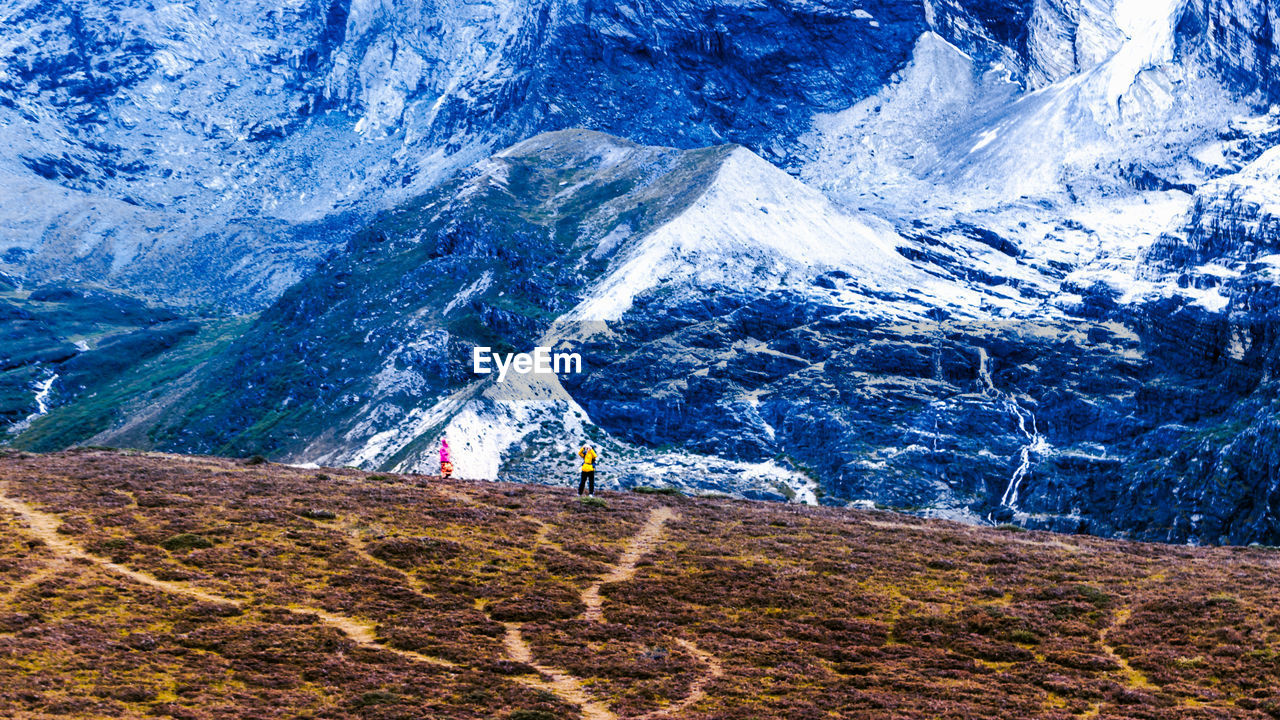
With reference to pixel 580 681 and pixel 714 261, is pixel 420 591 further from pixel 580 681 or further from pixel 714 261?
pixel 714 261

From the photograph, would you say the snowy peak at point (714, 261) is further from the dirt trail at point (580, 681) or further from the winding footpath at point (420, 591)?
the dirt trail at point (580, 681)

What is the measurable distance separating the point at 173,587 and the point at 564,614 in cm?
1529

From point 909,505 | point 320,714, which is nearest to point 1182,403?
point 909,505

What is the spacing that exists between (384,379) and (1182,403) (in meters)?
118

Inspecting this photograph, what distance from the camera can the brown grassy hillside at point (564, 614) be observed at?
119ft

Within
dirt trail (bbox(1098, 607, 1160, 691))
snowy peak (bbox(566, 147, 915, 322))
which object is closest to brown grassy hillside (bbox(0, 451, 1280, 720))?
dirt trail (bbox(1098, 607, 1160, 691))

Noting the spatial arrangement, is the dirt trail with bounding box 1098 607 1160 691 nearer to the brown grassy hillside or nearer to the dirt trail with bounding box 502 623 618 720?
the brown grassy hillside

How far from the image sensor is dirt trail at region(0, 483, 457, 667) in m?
40.4

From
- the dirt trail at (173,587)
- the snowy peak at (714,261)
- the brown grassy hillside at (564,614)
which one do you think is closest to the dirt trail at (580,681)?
the brown grassy hillside at (564,614)

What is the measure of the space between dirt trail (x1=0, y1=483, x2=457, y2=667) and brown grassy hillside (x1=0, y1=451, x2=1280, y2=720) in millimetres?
177

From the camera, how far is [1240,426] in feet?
485

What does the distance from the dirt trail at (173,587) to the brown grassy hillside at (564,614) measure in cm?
18

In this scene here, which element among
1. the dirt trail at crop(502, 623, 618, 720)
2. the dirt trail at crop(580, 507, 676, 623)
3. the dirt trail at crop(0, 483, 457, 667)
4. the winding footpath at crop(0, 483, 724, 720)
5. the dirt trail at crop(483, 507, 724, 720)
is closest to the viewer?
the dirt trail at crop(502, 623, 618, 720)

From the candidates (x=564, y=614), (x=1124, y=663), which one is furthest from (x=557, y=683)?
(x=1124, y=663)
